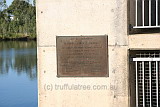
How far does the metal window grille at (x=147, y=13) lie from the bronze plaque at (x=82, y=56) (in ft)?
2.00

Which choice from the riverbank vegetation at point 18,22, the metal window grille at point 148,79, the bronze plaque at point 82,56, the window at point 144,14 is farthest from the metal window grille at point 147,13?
the riverbank vegetation at point 18,22

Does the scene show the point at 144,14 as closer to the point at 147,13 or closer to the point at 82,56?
the point at 147,13

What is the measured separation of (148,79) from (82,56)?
43.0 inches

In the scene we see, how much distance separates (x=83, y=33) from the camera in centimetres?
573

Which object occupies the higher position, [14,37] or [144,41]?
[14,37]

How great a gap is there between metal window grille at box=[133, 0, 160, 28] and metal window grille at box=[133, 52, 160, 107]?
0.46 m

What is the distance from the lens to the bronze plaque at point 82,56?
18.7 feet

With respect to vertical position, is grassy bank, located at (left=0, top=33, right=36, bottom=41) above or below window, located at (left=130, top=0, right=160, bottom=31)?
above

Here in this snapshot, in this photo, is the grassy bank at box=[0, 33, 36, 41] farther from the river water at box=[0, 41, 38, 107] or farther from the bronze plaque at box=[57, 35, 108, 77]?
the bronze plaque at box=[57, 35, 108, 77]

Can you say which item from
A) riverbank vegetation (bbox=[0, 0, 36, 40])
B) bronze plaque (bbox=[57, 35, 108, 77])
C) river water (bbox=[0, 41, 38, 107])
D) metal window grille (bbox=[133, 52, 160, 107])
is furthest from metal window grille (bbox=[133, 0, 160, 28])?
riverbank vegetation (bbox=[0, 0, 36, 40])

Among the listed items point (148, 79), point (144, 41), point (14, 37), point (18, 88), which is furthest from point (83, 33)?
point (14, 37)

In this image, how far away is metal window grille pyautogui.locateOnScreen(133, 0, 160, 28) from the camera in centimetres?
565

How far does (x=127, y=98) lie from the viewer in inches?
224

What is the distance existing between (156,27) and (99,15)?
2.92ft
